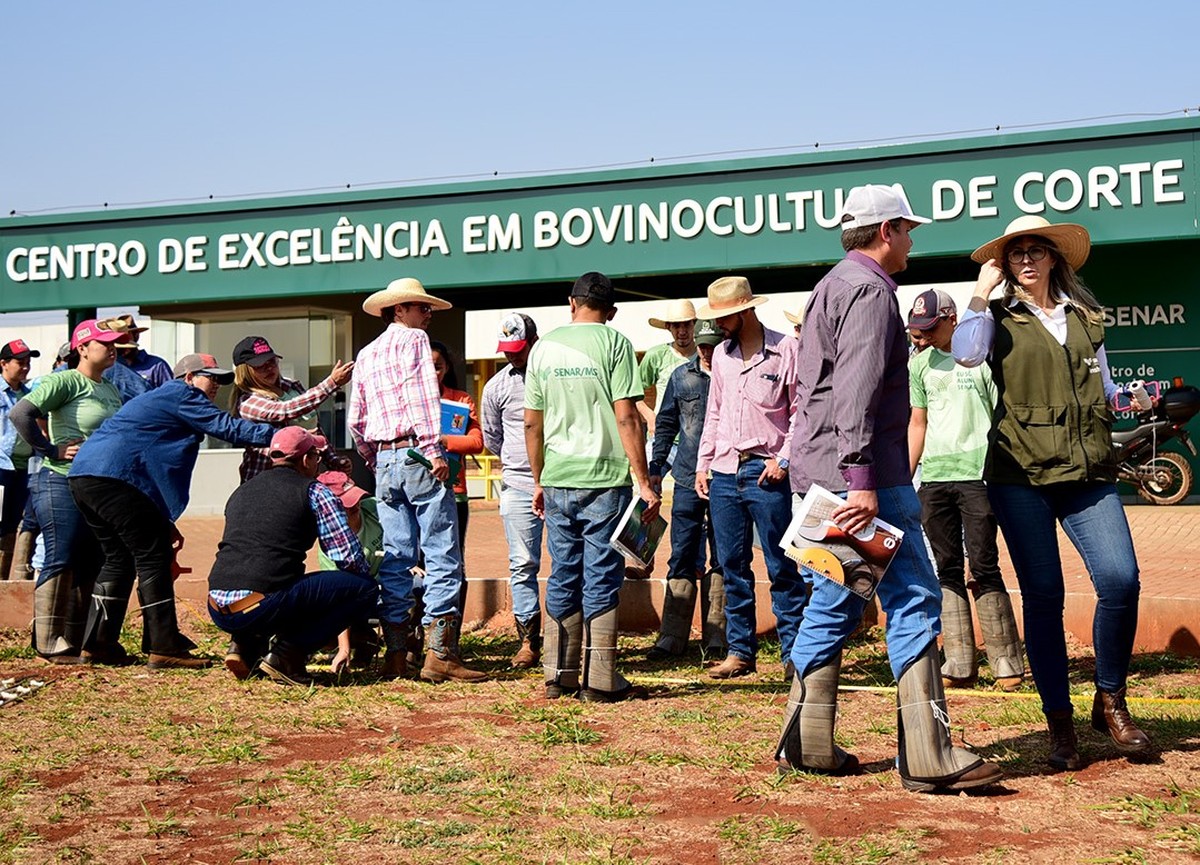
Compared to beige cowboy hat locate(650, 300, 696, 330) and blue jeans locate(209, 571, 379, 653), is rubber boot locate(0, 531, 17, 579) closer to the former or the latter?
blue jeans locate(209, 571, 379, 653)

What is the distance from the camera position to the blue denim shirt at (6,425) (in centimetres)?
1104

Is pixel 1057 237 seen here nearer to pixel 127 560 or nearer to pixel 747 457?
pixel 747 457

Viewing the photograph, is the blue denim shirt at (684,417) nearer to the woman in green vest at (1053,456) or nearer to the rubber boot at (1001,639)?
the rubber boot at (1001,639)

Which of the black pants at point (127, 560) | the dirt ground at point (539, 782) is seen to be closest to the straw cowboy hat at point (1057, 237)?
the dirt ground at point (539, 782)

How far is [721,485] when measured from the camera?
23.6ft

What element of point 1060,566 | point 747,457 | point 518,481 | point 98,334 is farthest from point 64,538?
point 1060,566

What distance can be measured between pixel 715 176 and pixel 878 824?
628 inches

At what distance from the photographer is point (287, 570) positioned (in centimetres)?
702

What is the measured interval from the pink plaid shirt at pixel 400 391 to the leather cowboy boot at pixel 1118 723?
3.47m

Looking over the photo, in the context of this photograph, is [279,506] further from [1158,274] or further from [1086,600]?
[1158,274]

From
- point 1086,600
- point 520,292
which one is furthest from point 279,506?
point 520,292

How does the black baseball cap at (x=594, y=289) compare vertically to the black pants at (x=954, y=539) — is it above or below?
above

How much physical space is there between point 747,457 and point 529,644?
182 cm

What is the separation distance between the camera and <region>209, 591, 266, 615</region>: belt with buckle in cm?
695
